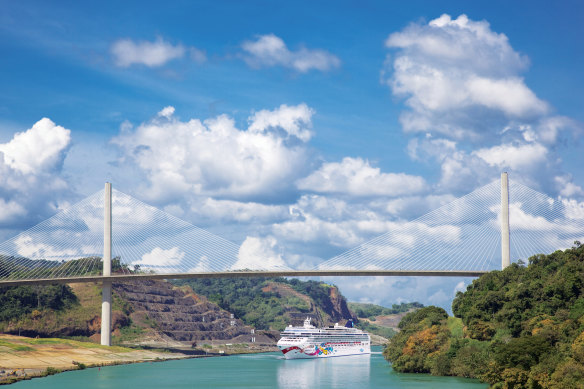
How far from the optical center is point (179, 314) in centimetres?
12625

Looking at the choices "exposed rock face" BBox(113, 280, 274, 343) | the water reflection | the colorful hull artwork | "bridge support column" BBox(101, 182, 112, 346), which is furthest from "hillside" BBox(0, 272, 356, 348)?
the water reflection

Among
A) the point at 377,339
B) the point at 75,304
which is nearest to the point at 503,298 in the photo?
the point at 75,304

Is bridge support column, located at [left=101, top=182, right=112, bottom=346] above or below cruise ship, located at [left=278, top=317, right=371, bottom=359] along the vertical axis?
above

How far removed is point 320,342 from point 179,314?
35.2 meters

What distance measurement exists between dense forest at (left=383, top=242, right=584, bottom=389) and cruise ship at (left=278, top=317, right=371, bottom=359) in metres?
21.4

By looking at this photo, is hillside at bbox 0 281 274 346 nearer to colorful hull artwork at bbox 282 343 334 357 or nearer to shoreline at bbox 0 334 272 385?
shoreline at bbox 0 334 272 385

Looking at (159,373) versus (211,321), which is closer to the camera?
(159,373)

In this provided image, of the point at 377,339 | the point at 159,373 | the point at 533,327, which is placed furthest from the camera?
the point at 377,339

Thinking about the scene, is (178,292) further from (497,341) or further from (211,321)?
(497,341)

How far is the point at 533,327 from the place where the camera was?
162ft

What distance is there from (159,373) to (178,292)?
7072 centimetres

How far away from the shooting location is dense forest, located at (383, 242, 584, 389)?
128ft

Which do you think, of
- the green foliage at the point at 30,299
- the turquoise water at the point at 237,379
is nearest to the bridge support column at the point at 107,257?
the turquoise water at the point at 237,379

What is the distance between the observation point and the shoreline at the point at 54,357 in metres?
64.0
